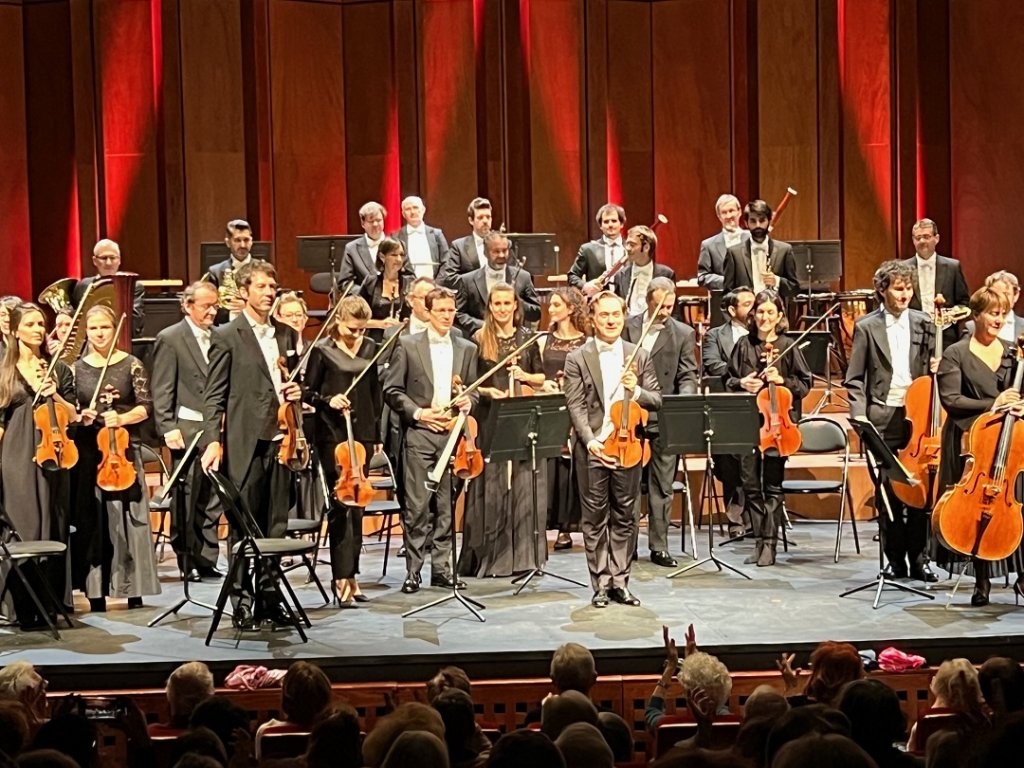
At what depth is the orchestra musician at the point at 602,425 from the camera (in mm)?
7273

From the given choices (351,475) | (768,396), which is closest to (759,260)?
(768,396)

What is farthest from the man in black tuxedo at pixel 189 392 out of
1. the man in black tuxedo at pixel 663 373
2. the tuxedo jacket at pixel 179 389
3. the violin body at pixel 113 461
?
the man in black tuxedo at pixel 663 373

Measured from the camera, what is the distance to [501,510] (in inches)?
323

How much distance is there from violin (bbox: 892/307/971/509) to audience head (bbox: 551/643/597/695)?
3062mm

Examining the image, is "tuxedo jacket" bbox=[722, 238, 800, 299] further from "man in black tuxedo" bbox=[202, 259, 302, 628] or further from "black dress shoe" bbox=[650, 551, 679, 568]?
"man in black tuxedo" bbox=[202, 259, 302, 628]

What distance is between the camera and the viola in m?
7.27

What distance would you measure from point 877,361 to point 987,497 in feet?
3.95

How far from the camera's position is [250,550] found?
6.81m

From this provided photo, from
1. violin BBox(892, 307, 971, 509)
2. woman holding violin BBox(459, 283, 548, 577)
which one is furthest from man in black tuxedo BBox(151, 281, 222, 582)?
violin BBox(892, 307, 971, 509)

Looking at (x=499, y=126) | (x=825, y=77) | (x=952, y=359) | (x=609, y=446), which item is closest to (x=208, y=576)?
(x=609, y=446)

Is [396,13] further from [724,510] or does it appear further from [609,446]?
[609,446]

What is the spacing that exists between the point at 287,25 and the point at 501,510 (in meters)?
6.89

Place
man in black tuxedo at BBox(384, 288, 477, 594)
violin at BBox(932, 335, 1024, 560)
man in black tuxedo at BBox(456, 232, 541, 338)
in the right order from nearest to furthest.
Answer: violin at BBox(932, 335, 1024, 560) < man in black tuxedo at BBox(384, 288, 477, 594) < man in black tuxedo at BBox(456, 232, 541, 338)

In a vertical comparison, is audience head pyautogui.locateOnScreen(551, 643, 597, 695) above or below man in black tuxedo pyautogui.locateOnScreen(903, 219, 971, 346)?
below
